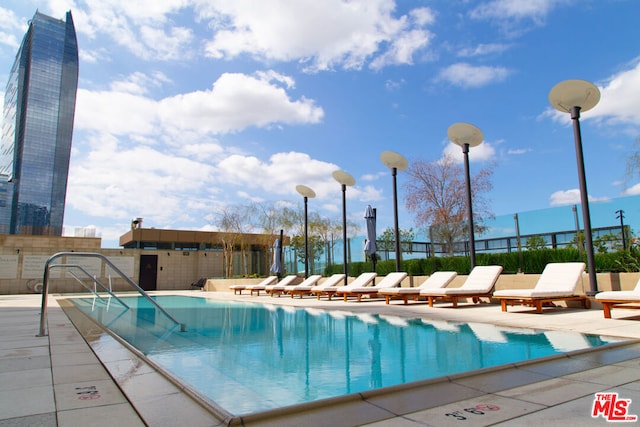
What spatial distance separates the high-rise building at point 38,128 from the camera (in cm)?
7100

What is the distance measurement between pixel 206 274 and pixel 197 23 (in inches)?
717

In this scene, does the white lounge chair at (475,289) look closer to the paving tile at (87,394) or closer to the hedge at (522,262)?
the hedge at (522,262)

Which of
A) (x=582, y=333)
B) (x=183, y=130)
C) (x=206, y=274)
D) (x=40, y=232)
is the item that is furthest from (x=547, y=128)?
(x=40, y=232)

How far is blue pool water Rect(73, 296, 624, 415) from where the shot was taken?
3.14 m

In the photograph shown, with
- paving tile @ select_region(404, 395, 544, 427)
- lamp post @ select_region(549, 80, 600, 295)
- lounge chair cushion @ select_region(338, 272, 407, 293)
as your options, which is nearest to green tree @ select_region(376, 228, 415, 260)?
lounge chair cushion @ select_region(338, 272, 407, 293)

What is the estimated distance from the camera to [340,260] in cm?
1691

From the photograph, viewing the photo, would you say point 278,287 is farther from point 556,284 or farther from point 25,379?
point 25,379

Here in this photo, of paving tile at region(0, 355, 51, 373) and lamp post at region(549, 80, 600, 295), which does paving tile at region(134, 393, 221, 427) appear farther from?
lamp post at region(549, 80, 600, 295)

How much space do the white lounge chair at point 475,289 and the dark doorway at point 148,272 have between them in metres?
19.5

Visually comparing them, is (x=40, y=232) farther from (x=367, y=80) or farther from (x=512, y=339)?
(x=512, y=339)

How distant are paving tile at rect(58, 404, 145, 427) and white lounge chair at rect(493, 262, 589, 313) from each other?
261 inches

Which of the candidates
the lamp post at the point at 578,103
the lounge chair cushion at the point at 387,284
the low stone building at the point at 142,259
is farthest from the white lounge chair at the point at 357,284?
the low stone building at the point at 142,259

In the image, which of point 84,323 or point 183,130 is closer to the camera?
point 84,323

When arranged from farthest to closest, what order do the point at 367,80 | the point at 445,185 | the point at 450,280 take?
the point at 445,185 → the point at 367,80 → the point at 450,280
